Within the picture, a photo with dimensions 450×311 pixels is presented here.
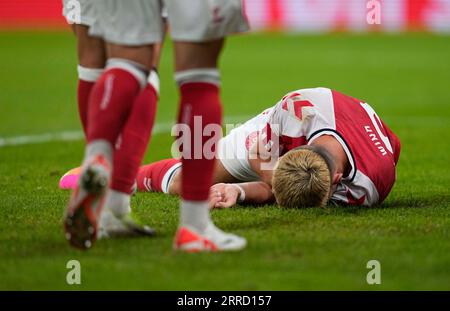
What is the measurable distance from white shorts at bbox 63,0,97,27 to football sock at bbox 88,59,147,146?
2.32 ft

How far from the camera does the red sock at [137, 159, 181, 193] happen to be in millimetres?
5410

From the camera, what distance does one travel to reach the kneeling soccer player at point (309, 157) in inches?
181

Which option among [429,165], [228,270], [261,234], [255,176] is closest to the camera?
[228,270]

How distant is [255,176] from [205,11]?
1753 mm

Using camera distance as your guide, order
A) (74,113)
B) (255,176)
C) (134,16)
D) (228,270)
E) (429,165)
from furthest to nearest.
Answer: (74,113) → (429,165) → (255,176) → (134,16) → (228,270)

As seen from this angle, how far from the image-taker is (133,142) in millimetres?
4027

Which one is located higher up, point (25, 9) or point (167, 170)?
point (167, 170)

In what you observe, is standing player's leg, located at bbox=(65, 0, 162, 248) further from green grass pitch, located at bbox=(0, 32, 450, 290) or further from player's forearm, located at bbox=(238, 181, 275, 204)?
player's forearm, located at bbox=(238, 181, 275, 204)

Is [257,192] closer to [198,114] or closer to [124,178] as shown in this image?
[124,178]

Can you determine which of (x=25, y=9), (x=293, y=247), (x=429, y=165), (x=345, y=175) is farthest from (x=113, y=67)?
(x=25, y=9)

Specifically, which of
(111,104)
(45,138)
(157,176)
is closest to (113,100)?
(111,104)

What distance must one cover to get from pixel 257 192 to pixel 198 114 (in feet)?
4.53

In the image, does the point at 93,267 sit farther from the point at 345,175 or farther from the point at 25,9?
the point at 25,9

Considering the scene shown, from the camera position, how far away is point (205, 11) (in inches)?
140
